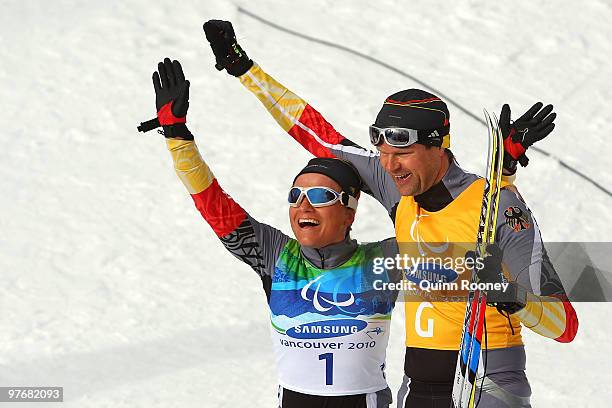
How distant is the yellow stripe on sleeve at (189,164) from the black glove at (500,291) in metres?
1.32

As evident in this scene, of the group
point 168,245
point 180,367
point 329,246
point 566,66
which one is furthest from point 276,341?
point 566,66

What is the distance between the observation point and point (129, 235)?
371 inches

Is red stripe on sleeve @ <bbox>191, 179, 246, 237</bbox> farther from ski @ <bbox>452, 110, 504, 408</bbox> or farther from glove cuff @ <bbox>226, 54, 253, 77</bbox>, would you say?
ski @ <bbox>452, 110, 504, 408</bbox>

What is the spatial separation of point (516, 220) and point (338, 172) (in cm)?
83

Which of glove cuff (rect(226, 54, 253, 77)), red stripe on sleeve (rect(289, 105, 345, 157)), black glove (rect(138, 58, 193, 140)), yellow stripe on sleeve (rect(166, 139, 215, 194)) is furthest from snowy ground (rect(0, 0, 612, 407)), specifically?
black glove (rect(138, 58, 193, 140))

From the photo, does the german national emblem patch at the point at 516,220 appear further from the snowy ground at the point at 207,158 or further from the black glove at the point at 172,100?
the snowy ground at the point at 207,158

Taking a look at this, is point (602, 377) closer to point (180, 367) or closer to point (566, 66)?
point (180, 367)

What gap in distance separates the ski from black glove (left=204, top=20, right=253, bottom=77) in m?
1.63

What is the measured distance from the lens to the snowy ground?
26.1ft

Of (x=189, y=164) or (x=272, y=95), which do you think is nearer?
(x=189, y=164)

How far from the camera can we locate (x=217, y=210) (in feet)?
15.5

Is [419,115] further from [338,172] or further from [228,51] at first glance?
[228,51]

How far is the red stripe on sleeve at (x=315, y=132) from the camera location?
17.5 feet

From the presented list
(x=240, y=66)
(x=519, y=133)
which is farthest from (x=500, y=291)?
(x=240, y=66)
